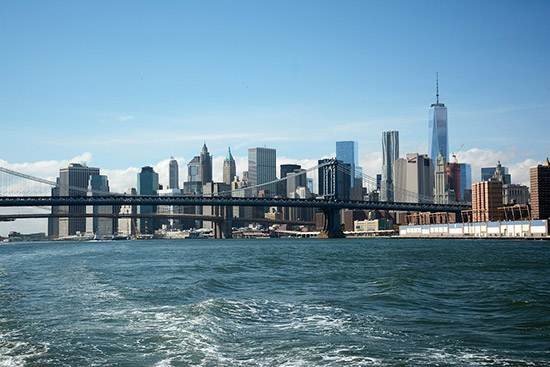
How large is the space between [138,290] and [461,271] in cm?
1505

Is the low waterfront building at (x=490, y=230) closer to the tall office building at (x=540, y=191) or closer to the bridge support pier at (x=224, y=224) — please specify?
the tall office building at (x=540, y=191)

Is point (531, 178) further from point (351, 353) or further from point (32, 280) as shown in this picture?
point (351, 353)

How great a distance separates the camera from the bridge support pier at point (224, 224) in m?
175

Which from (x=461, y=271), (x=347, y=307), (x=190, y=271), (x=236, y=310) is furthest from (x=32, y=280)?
(x=461, y=271)

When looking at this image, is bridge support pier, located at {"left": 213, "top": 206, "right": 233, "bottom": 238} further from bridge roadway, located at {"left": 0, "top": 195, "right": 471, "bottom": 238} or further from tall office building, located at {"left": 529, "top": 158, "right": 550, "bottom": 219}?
tall office building, located at {"left": 529, "top": 158, "right": 550, "bottom": 219}

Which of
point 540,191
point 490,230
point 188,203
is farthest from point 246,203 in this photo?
point 540,191

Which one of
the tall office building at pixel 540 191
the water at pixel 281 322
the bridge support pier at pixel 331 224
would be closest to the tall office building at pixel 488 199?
the tall office building at pixel 540 191

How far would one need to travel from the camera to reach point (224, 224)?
177875 mm

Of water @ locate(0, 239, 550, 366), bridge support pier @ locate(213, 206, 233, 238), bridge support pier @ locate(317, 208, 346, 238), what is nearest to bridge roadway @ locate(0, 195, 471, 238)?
bridge support pier @ locate(317, 208, 346, 238)

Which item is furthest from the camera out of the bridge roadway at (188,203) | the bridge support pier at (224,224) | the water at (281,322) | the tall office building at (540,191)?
the bridge support pier at (224,224)

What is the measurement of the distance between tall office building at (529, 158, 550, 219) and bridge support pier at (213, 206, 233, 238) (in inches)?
3008

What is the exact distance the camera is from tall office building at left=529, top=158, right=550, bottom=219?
432 ft

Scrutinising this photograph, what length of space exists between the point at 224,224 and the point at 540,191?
82575 mm

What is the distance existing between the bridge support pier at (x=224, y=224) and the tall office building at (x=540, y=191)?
76.4m
